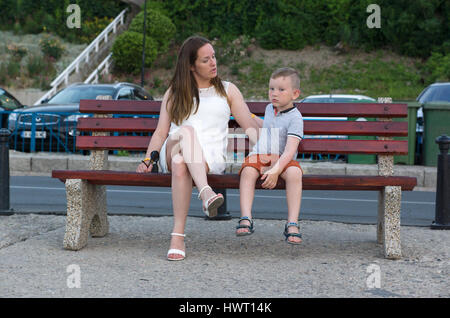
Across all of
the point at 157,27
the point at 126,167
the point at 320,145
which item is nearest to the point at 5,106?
the point at 126,167

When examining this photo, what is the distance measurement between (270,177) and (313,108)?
1.01 meters

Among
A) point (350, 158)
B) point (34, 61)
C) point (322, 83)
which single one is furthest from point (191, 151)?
point (34, 61)

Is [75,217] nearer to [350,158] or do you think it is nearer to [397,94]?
[350,158]

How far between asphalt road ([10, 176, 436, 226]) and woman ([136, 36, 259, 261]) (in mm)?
2063

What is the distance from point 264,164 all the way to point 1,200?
312 centimetres

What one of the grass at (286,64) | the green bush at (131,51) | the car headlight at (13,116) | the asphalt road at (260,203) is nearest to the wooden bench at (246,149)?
the asphalt road at (260,203)

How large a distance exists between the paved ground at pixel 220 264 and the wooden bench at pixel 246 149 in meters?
0.19

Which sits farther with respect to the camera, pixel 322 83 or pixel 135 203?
pixel 322 83

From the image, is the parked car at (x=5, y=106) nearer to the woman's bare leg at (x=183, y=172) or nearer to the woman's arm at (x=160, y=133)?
the woman's arm at (x=160, y=133)

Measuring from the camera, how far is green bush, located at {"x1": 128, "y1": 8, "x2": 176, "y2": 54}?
3098 centimetres

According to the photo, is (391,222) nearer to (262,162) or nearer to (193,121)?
(262,162)

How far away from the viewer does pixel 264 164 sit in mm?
4395

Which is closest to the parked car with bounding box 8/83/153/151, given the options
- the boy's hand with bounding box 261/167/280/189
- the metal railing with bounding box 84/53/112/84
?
the boy's hand with bounding box 261/167/280/189

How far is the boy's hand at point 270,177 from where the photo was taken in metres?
4.21
